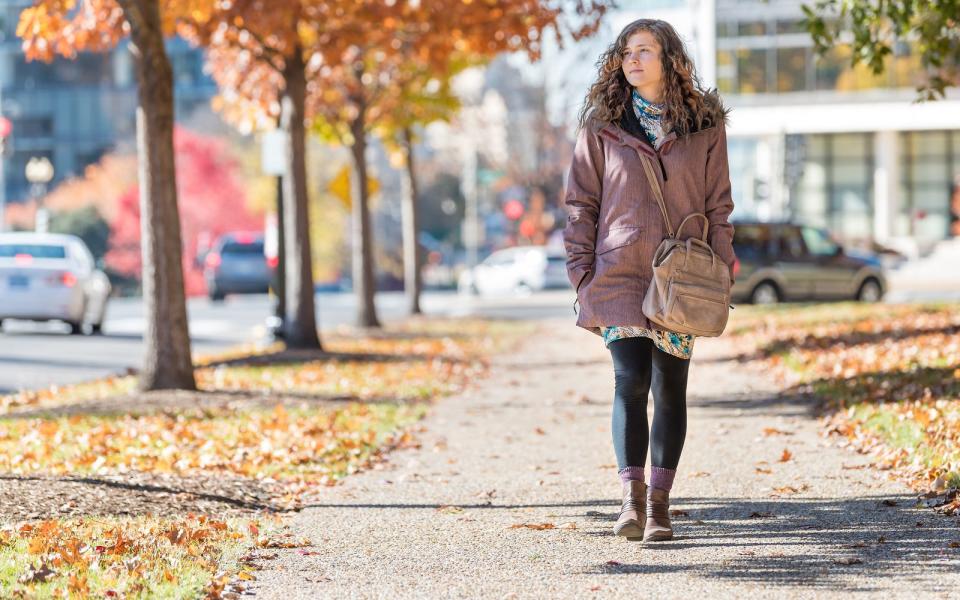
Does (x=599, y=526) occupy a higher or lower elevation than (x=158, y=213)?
lower

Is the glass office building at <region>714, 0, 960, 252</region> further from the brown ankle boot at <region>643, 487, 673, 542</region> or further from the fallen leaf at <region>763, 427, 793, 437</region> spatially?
the brown ankle boot at <region>643, 487, 673, 542</region>

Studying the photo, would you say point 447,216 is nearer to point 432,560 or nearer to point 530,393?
point 530,393

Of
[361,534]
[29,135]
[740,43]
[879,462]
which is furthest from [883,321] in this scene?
[29,135]

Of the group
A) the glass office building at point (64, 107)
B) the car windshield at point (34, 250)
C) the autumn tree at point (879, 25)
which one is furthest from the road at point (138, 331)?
the glass office building at point (64, 107)

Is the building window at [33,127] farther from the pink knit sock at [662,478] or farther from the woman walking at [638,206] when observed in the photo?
the pink knit sock at [662,478]

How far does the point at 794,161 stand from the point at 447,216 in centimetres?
5574

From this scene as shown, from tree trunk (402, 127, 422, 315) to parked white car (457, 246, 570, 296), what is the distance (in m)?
15.9

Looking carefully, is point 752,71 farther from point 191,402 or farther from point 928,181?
point 191,402

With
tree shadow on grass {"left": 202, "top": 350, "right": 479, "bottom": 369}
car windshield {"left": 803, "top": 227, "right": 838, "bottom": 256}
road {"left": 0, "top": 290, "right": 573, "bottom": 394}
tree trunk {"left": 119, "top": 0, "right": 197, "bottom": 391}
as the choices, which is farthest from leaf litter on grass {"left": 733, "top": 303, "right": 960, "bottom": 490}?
car windshield {"left": 803, "top": 227, "right": 838, "bottom": 256}

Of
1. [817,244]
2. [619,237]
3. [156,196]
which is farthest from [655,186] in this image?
[817,244]

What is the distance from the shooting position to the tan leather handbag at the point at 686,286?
19.8 feet

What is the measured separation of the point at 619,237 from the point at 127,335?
19241 millimetres

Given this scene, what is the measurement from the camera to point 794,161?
3300 cm

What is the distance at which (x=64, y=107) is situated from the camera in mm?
92500
